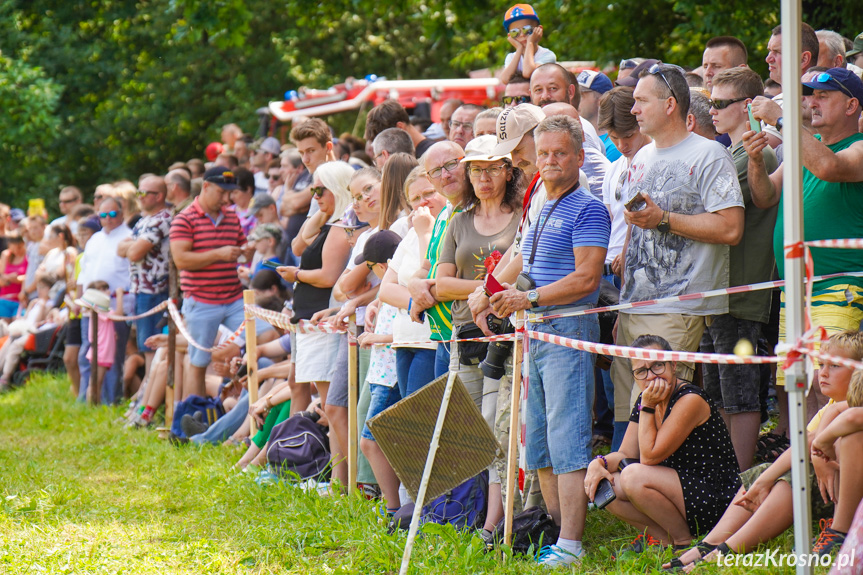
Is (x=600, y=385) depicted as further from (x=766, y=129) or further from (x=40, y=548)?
(x=40, y=548)

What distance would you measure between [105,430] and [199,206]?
7.66ft

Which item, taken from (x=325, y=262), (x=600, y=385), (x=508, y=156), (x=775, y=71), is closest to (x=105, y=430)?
(x=325, y=262)

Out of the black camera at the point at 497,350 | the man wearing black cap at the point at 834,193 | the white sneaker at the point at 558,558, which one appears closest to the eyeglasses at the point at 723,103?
the man wearing black cap at the point at 834,193

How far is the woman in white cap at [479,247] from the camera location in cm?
517

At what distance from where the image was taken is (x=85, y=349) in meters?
11.0

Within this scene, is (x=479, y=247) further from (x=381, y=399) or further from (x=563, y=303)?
(x=381, y=399)

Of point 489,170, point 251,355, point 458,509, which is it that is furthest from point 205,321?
point 489,170

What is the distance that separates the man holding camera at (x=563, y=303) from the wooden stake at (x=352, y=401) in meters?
1.49

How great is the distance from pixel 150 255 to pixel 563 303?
20.6 ft

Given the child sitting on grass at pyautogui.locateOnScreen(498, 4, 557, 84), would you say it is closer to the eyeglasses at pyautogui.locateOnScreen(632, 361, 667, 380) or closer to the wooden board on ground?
the eyeglasses at pyautogui.locateOnScreen(632, 361, 667, 380)

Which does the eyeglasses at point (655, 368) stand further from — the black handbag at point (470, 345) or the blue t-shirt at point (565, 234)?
the black handbag at point (470, 345)

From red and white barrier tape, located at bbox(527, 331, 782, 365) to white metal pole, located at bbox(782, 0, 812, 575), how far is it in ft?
0.42

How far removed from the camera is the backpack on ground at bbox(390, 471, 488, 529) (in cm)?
539

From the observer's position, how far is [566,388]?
473 centimetres
